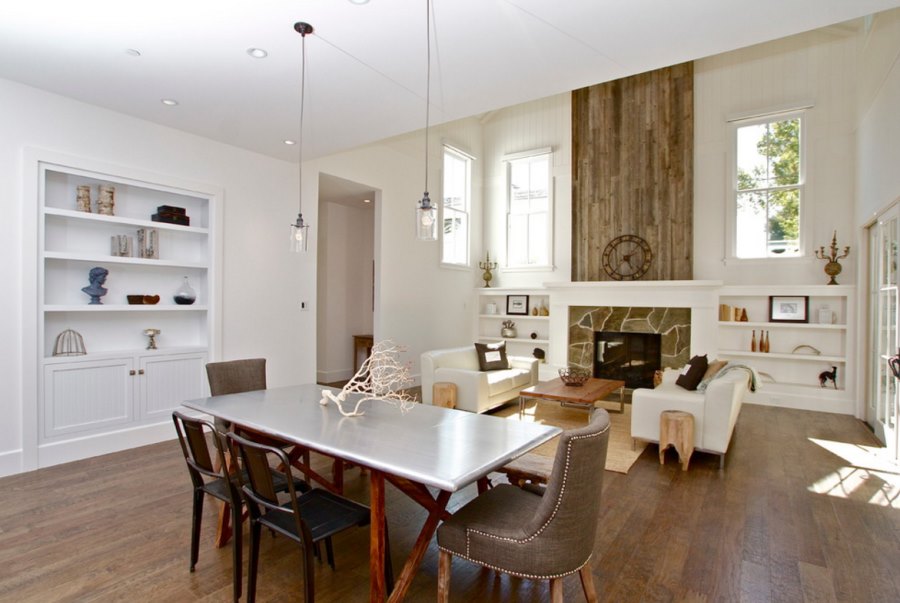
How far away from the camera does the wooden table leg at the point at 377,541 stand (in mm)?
1850

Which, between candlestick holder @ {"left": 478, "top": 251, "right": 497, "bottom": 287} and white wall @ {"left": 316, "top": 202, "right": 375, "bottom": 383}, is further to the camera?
candlestick holder @ {"left": 478, "top": 251, "right": 497, "bottom": 287}

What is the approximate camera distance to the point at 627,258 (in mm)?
7133

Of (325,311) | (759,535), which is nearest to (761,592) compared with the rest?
(759,535)

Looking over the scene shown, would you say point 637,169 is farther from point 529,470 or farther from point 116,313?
point 116,313

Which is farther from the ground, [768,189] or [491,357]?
[768,189]

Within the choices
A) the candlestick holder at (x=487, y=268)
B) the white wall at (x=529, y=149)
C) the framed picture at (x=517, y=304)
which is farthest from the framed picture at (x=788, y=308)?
the candlestick holder at (x=487, y=268)

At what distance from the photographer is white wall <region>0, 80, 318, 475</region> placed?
11.3 ft

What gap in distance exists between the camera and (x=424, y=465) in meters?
1.71

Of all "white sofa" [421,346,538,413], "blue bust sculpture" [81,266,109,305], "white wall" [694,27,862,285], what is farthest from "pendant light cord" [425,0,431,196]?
"white wall" [694,27,862,285]

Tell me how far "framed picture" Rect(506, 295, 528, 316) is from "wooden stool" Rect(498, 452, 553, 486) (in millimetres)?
5601

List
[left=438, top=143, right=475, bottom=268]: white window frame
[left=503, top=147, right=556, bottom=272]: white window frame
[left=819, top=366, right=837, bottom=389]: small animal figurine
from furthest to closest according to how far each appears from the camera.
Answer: [left=503, top=147, right=556, bottom=272]: white window frame < [left=438, top=143, right=475, bottom=268]: white window frame < [left=819, top=366, right=837, bottom=389]: small animal figurine

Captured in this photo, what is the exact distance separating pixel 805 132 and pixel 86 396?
837 cm

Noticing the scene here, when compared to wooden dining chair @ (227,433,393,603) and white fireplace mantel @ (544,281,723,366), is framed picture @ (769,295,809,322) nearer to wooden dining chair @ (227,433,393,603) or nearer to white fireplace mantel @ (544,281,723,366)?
white fireplace mantel @ (544,281,723,366)

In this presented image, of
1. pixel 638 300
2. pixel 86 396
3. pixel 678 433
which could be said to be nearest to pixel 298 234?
pixel 86 396
